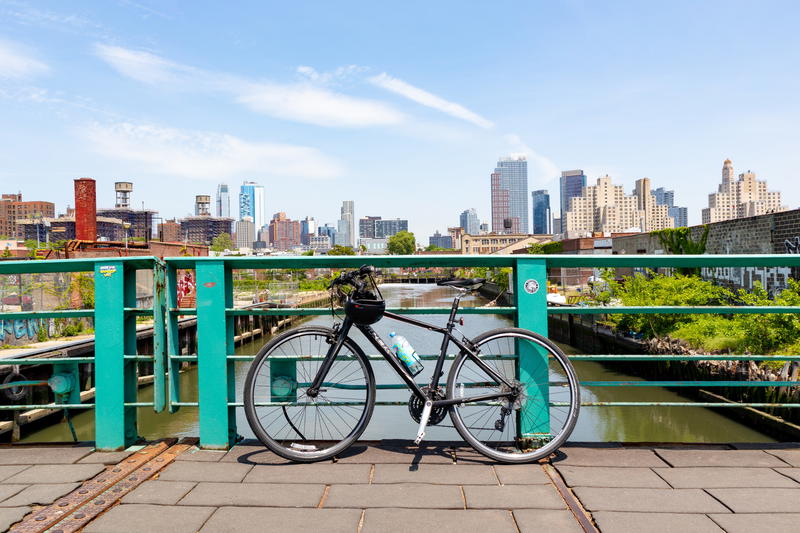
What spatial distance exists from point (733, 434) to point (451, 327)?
10581mm

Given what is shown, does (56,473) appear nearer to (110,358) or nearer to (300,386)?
(110,358)

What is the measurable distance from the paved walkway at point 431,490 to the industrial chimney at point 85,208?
3245cm

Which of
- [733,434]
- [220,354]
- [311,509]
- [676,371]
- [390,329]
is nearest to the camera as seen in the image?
[311,509]

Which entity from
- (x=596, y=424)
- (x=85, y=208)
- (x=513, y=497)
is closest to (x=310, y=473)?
(x=513, y=497)

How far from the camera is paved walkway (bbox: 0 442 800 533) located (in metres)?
2.58

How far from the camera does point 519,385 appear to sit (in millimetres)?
Result: 3500

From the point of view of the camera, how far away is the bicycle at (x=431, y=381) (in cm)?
340

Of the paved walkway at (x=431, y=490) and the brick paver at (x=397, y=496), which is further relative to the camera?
the brick paver at (x=397, y=496)

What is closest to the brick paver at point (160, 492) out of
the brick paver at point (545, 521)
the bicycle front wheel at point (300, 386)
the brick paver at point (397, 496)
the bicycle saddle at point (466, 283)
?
the bicycle front wheel at point (300, 386)

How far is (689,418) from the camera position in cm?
1320

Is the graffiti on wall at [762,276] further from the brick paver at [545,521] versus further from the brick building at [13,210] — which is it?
the brick building at [13,210]

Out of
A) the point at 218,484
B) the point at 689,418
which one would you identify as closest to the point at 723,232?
the point at 689,418

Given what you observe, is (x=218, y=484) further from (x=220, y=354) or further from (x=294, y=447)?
(x=220, y=354)

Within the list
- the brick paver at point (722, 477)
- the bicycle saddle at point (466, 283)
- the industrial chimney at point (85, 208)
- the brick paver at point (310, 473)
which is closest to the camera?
the brick paver at point (722, 477)
